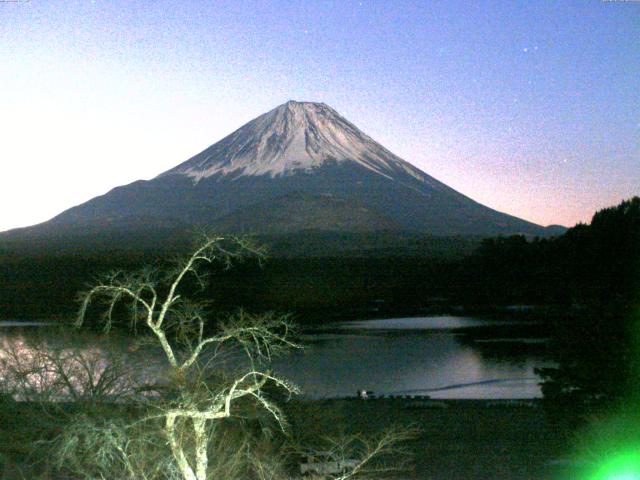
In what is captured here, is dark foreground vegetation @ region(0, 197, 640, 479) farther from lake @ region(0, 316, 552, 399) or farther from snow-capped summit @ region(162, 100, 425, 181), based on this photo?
snow-capped summit @ region(162, 100, 425, 181)

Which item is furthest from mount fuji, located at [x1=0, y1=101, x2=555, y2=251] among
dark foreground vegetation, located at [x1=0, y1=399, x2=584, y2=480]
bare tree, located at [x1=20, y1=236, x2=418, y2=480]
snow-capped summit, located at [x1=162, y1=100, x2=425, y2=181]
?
bare tree, located at [x1=20, y1=236, x2=418, y2=480]

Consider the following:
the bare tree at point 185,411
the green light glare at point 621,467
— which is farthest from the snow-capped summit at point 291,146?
the green light glare at point 621,467

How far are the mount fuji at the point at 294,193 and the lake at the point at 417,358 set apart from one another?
5946 cm

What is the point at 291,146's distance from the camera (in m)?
112

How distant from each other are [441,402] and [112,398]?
8875mm

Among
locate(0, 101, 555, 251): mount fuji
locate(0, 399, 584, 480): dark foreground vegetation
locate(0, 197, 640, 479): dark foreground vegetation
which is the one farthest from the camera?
locate(0, 101, 555, 251): mount fuji

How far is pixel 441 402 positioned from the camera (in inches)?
687

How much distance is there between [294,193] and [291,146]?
951 centimetres

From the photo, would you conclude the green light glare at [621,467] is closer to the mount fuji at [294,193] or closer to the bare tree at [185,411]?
the bare tree at [185,411]

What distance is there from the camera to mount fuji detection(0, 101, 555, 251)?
99125 mm

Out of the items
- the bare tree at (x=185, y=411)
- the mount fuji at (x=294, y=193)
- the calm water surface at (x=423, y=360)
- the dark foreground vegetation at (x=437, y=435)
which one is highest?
the mount fuji at (x=294, y=193)

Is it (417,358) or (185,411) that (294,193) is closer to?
(417,358)

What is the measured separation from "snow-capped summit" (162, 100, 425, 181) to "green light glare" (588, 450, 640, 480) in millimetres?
99676

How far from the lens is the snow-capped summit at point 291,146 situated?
110312 mm
